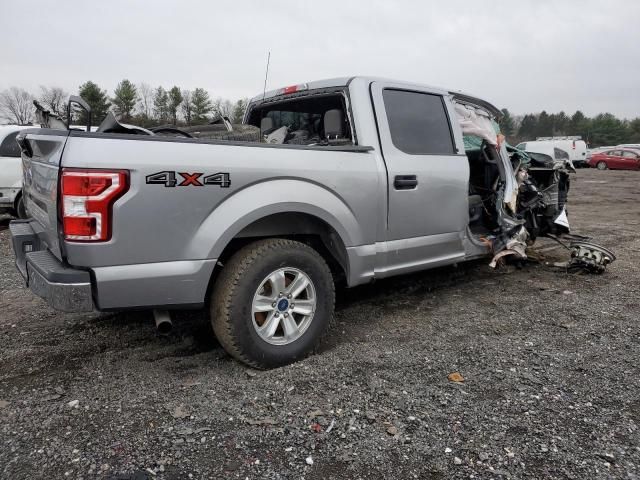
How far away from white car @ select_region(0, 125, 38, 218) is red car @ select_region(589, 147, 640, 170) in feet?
109

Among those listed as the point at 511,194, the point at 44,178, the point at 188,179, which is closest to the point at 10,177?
the point at 44,178

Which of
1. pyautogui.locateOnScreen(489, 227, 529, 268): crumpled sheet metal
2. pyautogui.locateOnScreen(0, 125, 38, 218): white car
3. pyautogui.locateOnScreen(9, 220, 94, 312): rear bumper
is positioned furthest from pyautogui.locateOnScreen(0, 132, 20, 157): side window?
pyautogui.locateOnScreen(489, 227, 529, 268): crumpled sheet metal

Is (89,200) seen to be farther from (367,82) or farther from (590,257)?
(590,257)

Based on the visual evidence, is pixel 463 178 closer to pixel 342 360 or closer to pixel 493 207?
pixel 493 207

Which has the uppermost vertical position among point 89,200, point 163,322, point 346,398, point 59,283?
point 89,200

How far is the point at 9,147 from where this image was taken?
8609 millimetres

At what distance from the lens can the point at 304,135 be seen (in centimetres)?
439

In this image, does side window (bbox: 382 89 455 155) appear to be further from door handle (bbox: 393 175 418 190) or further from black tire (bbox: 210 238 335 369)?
black tire (bbox: 210 238 335 369)

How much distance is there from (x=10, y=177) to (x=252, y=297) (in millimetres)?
7694

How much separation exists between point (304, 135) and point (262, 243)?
5.84ft

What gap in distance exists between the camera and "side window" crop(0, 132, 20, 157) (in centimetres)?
854

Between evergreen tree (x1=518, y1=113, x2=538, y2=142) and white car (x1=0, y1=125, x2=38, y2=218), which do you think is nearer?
white car (x1=0, y1=125, x2=38, y2=218)

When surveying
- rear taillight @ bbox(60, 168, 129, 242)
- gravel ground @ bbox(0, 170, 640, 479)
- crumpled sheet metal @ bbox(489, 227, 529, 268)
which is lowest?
gravel ground @ bbox(0, 170, 640, 479)

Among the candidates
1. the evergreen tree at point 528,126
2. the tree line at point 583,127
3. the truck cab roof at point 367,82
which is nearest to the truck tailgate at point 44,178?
the truck cab roof at point 367,82
